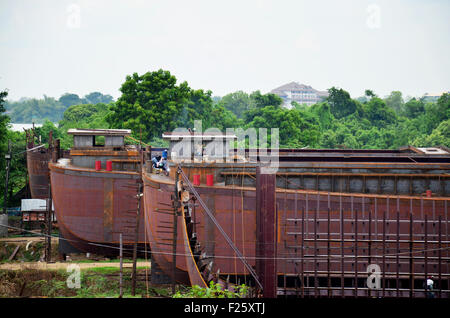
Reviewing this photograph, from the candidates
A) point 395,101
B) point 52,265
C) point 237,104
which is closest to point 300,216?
point 52,265

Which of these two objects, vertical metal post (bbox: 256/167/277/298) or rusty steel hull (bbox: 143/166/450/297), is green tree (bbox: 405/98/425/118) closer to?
rusty steel hull (bbox: 143/166/450/297)

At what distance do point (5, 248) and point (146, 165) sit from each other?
11583 millimetres

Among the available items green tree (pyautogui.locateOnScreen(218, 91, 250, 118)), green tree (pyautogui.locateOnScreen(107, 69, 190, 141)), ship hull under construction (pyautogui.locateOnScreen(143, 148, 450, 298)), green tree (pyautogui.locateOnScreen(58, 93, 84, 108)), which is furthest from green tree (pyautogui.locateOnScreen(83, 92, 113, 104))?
ship hull under construction (pyautogui.locateOnScreen(143, 148, 450, 298))

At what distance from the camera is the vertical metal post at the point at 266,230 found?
15259mm

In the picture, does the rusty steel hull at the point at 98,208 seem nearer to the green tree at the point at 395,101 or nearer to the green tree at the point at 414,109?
the green tree at the point at 414,109

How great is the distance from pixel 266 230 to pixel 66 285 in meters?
15.5

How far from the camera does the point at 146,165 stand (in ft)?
97.8

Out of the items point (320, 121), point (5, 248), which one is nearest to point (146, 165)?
point (5, 248)

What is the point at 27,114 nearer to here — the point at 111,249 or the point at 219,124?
the point at 219,124

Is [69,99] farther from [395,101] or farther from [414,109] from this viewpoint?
[414,109]

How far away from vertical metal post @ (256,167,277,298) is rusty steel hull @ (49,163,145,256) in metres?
15.6

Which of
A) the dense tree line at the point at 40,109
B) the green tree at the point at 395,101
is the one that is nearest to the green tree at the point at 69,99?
the dense tree line at the point at 40,109
